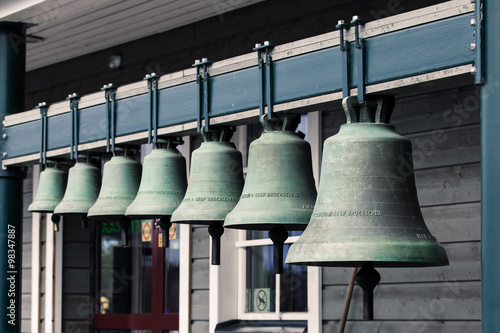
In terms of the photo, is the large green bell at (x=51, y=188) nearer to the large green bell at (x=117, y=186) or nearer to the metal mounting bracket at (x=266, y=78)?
the large green bell at (x=117, y=186)

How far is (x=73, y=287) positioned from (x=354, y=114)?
5.14m

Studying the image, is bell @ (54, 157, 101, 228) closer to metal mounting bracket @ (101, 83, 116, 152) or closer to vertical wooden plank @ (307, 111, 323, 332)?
metal mounting bracket @ (101, 83, 116, 152)

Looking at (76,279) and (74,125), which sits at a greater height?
(74,125)

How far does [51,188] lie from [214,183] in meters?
1.51

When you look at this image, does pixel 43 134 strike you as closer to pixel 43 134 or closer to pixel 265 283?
pixel 43 134

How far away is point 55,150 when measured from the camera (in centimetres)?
491

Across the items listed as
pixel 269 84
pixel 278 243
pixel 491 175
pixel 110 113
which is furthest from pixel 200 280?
pixel 491 175

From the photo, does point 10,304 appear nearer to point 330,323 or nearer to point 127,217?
point 127,217

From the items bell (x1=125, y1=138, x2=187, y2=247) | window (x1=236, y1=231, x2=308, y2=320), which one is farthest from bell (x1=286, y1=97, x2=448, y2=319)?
window (x1=236, y1=231, x2=308, y2=320)

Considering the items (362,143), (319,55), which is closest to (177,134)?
(319,55)

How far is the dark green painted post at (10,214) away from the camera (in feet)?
18.1

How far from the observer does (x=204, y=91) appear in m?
4.03

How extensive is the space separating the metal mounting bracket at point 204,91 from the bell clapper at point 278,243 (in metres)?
0.60

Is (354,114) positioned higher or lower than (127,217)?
higher
